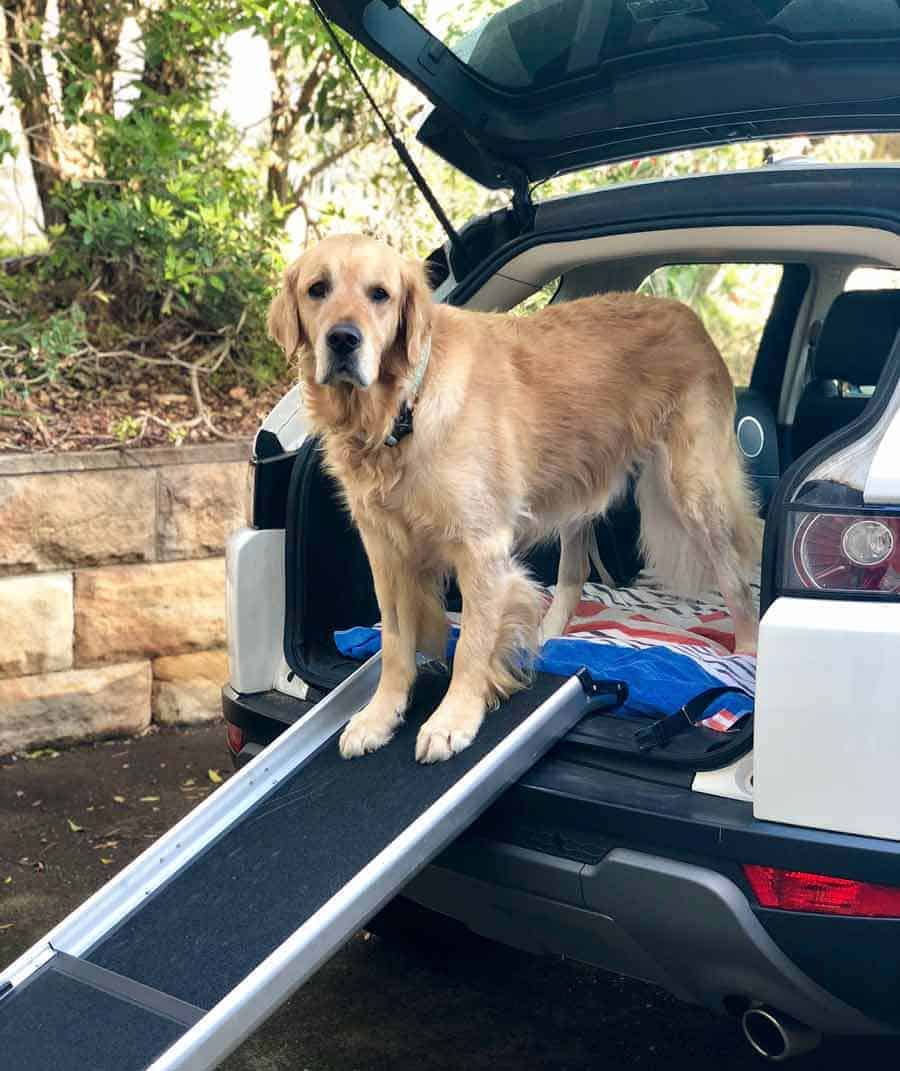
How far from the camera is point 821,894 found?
2.06m

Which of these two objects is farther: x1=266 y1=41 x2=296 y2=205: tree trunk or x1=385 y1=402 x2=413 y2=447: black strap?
x1=266 y1=41 x2=296 y2=205: tree trunk

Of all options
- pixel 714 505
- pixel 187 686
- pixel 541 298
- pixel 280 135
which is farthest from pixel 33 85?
pixel 714 505

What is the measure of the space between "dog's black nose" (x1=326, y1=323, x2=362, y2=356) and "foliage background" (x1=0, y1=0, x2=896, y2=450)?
2.46 meters

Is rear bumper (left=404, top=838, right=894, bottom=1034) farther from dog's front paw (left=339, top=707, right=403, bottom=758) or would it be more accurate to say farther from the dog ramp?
dog's front paw (left=339, top=707, right=403, bottom=758)

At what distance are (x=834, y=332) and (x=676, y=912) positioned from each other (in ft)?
7.35

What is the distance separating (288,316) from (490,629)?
0.84m

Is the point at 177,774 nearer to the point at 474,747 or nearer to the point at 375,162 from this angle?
the point at 474,747

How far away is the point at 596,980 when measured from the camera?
329 centimetres

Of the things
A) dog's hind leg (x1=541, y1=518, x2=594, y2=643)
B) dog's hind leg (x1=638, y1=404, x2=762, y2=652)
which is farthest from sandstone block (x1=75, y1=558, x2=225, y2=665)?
dog's hind leg (x1=638, y1=404, x2=762, y2=652)

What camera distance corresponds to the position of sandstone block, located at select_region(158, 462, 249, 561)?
4914 mm

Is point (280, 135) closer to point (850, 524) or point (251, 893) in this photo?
point (251, 893)

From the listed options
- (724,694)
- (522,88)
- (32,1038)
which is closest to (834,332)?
(522,88)

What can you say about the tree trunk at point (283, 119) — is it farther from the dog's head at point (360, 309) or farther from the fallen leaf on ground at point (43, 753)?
the dog's head at point (360, 309)

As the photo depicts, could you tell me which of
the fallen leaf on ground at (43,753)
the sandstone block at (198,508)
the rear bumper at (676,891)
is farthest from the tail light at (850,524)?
the fallen leaf on ground at (43,753)
